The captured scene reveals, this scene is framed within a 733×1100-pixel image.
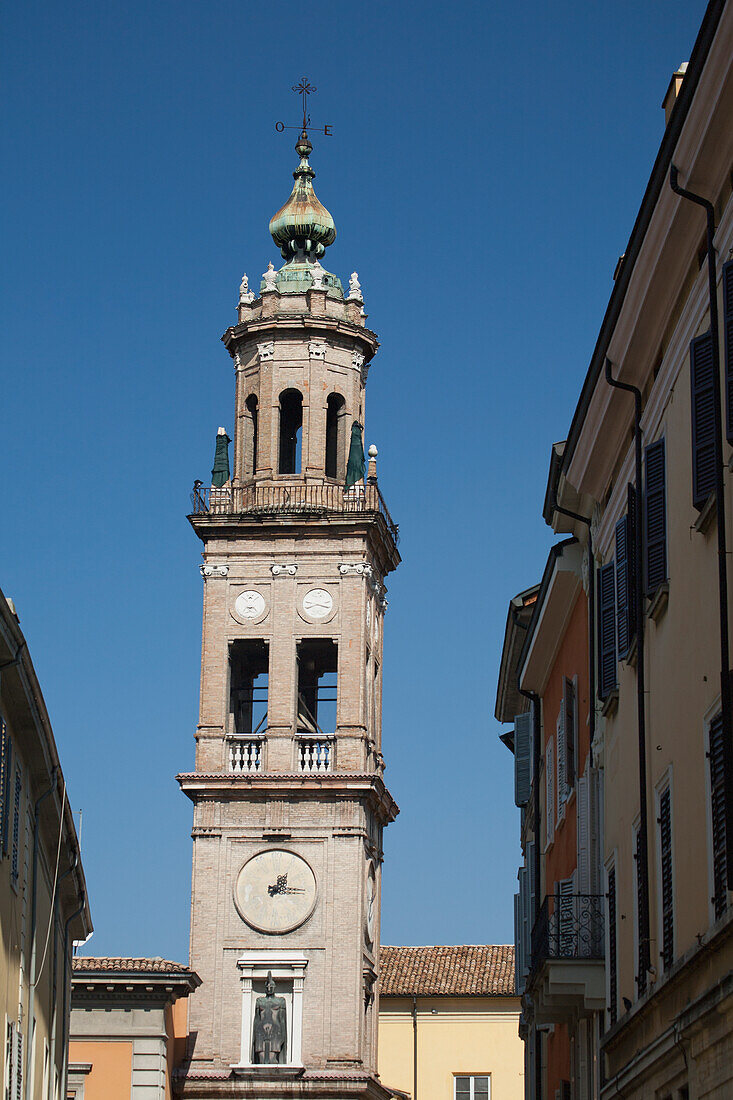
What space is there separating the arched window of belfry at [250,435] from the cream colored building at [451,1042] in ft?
56.0

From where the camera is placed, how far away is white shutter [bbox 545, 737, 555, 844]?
81.3ft

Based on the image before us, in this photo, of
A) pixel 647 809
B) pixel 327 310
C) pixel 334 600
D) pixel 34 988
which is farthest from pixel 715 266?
pixel 327 310

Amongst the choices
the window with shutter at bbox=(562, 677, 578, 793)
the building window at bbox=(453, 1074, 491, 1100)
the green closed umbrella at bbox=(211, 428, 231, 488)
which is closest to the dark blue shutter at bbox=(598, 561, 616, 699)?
the window with shutter at bbox=(562, 677, 578, 793)

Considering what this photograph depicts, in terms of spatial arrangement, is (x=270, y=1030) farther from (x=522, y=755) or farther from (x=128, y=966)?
(x=522, y=755)

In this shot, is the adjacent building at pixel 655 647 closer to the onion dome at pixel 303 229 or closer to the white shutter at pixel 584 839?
the white shutter at pixel 584 839

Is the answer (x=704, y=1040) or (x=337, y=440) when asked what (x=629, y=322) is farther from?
(x=337, y=440)

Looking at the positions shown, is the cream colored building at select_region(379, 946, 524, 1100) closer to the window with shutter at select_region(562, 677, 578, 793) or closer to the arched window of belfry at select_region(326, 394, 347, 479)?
the arched window of belfry at select_region(326, 394, 347, 479)

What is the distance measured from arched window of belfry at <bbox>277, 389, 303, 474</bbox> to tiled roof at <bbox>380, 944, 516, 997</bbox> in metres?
16.1

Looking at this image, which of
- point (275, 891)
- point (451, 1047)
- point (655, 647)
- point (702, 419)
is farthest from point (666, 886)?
point (451, 1047)

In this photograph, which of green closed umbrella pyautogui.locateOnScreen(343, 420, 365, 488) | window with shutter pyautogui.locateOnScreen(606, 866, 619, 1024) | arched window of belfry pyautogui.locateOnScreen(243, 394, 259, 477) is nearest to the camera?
window with shutter pyautogui.locateOnScreen(606, 866, 619, 1024)

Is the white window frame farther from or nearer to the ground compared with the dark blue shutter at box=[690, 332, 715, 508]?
nearer to the ground

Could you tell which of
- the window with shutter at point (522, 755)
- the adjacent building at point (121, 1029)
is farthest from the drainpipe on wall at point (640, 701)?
the adjacent building at point (121, 1029)

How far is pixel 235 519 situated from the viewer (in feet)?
159

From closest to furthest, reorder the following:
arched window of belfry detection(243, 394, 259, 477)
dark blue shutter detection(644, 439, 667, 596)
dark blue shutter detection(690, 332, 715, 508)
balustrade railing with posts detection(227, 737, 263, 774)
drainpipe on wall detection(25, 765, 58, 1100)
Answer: dark blue shutter detection(690, 332, 715, 508), dark blue shutter detection(644, 439, 667, 596), drainpipe on wall detection(25, 765, 58, 1100), balustrade railing with posts detection(227, 737, 263, 774), arched window of belfry detection(243, 394, 259, 477)
